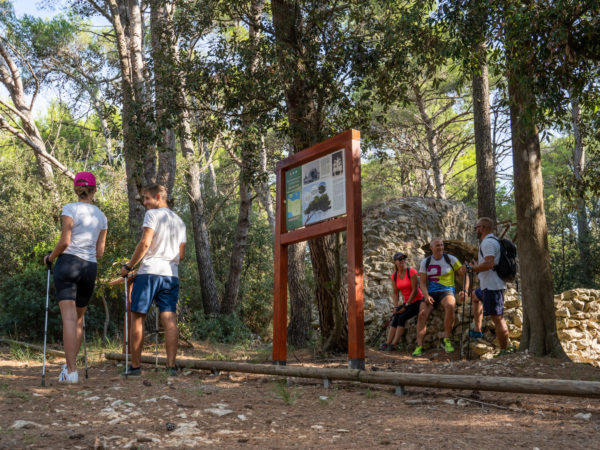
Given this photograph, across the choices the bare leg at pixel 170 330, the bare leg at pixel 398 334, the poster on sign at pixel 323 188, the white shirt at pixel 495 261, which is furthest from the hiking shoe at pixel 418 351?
the bare leg at pixel 170 330

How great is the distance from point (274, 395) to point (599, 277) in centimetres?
1444

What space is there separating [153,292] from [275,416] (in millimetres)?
2027

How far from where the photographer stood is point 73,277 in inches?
209

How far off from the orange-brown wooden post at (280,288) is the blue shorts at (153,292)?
141 cm

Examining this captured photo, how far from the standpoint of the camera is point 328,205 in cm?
614

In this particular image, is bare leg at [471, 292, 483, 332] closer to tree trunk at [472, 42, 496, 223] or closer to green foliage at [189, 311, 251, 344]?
tree trunk at [472, 42, 496, 223]

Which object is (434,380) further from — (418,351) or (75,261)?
(418,351)

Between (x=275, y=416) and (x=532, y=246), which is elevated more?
(x=532, y=246)

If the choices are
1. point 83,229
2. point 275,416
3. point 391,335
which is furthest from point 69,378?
point 391,335

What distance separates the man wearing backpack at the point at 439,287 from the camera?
8.74 meters

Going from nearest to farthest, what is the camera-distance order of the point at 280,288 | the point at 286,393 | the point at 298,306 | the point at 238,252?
the point at 286,393, the point at 280,288, the point at 298,306, the point at 238,252

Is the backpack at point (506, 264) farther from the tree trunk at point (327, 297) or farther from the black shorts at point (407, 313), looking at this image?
the tree trunk at point (327, 297)

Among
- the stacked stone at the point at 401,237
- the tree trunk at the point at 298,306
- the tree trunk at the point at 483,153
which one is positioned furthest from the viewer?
the tree trunk at the point at 483,153

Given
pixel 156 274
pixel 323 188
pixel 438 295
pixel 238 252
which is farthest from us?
pixel 238 252
